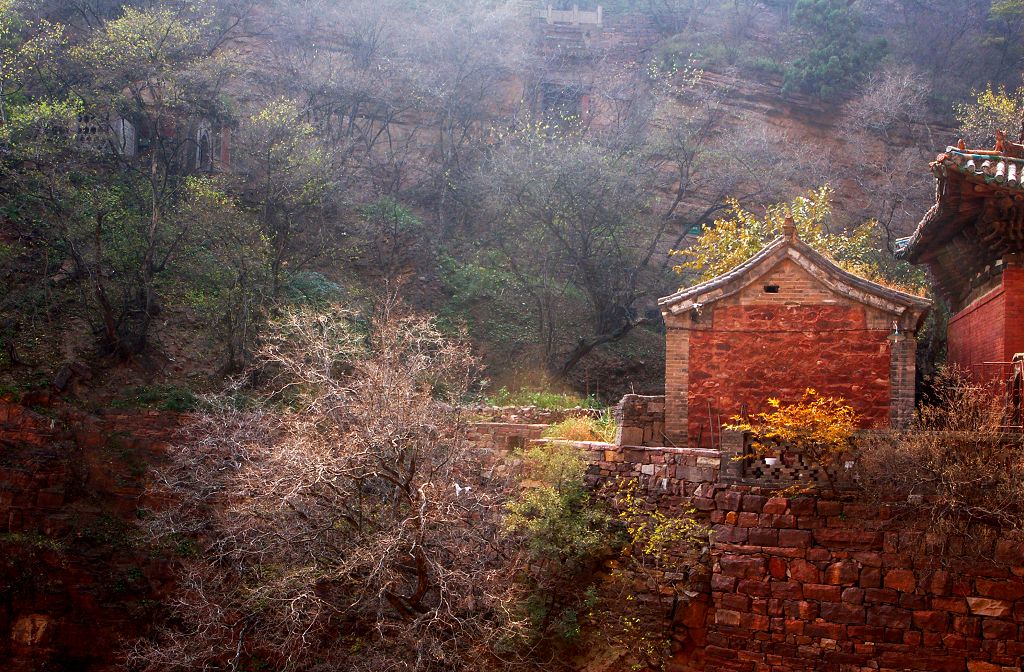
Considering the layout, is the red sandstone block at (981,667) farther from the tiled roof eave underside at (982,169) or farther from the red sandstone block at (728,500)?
the tiled roof eave underside at (982,169)

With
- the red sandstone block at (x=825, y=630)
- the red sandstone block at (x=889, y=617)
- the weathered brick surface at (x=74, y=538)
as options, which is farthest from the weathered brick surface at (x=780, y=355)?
the weathered brick surface at (x=74, y=538)

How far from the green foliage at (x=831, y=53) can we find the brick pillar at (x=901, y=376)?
23.9 m

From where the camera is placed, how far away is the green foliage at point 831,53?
36.7 meters

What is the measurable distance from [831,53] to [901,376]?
2514 cm

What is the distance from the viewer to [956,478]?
1263cm

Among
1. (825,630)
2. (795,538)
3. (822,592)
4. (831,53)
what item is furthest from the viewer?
(831,53)

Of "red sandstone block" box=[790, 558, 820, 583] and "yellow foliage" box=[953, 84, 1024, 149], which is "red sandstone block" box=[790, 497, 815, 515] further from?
"yellow foliage" box=[953, 84, 1024, 149]

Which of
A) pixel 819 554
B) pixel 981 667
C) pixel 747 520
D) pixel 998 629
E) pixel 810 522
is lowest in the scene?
pixel 981 667

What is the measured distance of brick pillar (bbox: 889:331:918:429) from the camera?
49.6 ft

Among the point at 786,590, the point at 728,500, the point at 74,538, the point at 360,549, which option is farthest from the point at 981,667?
the point at 74,538

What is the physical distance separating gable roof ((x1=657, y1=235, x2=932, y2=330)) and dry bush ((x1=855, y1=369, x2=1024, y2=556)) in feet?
7.55

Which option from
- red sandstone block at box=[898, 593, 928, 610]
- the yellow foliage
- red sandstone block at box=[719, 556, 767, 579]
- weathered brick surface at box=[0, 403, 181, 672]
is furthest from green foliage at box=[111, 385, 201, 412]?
the yellow foliage

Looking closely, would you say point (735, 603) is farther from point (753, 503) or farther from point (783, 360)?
point (783, 360)

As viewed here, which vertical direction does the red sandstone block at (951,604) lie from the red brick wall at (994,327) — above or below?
below
